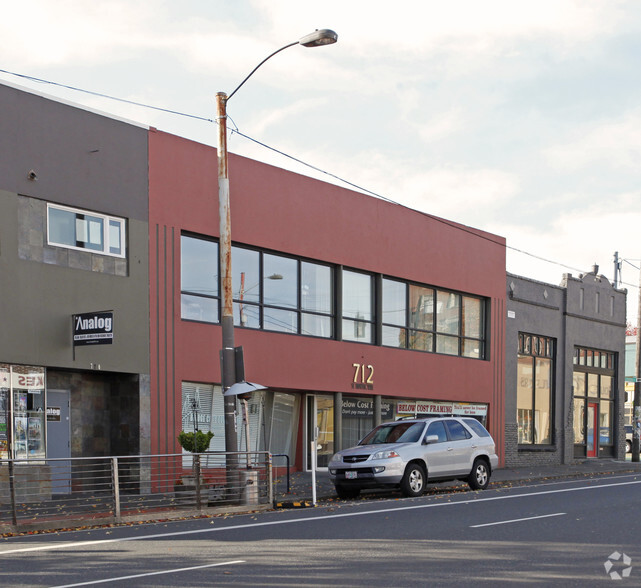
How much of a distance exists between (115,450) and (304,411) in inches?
247

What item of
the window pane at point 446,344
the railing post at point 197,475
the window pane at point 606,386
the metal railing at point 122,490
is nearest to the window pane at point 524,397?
the window pane at point 446,344

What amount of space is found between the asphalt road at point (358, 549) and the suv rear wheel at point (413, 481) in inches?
94.3

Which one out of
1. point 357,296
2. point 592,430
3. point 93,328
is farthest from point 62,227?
point 592,430

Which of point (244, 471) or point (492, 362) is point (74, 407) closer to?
point (244, 471)

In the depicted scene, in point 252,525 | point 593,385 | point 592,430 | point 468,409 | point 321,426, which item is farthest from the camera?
point 593,385

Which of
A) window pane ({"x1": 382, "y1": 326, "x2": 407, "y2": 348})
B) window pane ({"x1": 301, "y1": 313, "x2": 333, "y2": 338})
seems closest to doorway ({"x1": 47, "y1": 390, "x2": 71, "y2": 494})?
window pane ({"x1": 301, "y1": 313, "x2": 333, "y2": 338})

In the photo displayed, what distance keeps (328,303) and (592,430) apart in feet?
52.2

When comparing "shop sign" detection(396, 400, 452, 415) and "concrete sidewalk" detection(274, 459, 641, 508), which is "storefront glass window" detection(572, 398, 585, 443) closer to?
"concrete sidewalk" detection(274, 459, 641, 508)

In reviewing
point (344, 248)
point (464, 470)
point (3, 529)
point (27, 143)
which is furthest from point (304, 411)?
point (3, 529)

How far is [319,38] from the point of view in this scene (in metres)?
16.2

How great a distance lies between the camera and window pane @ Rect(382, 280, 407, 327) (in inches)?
1097

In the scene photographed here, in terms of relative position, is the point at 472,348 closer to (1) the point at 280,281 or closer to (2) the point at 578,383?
(2) the point at 578,383

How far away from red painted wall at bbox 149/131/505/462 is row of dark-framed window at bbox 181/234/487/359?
1.06ft

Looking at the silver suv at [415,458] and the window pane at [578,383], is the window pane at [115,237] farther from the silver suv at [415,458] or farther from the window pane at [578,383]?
the window pane at [578,383]
